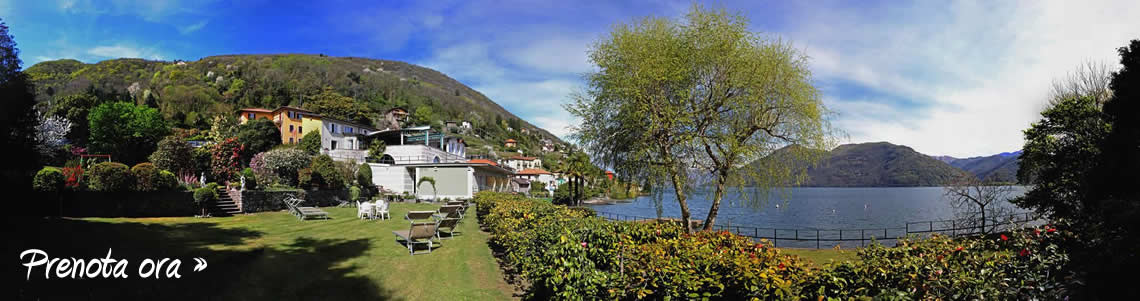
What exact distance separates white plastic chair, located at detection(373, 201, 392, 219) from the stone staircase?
500cm

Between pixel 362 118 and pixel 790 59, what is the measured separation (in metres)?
78.1

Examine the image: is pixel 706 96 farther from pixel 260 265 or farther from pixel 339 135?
pixel 339 135

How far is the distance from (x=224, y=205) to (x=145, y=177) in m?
2.85

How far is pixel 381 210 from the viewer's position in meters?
16.5

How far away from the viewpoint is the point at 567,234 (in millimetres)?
5277

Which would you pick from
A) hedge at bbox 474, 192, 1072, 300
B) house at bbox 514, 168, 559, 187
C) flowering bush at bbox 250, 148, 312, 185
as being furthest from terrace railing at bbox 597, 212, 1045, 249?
house at bbox 514, 168, 559, 187

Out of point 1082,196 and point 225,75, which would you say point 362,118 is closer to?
point 225,75

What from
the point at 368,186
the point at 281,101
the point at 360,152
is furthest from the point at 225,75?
the point at 368,186

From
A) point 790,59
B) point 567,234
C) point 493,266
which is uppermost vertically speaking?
point 790,59

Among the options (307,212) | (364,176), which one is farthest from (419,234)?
(364,176)

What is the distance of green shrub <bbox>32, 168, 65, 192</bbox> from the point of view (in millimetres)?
10914

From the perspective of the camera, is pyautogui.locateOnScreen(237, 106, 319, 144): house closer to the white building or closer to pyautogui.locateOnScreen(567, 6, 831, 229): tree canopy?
the white building

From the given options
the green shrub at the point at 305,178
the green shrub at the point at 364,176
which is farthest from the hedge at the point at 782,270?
the green shrub at the point at 364,176

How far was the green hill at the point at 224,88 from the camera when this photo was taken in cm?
6844
